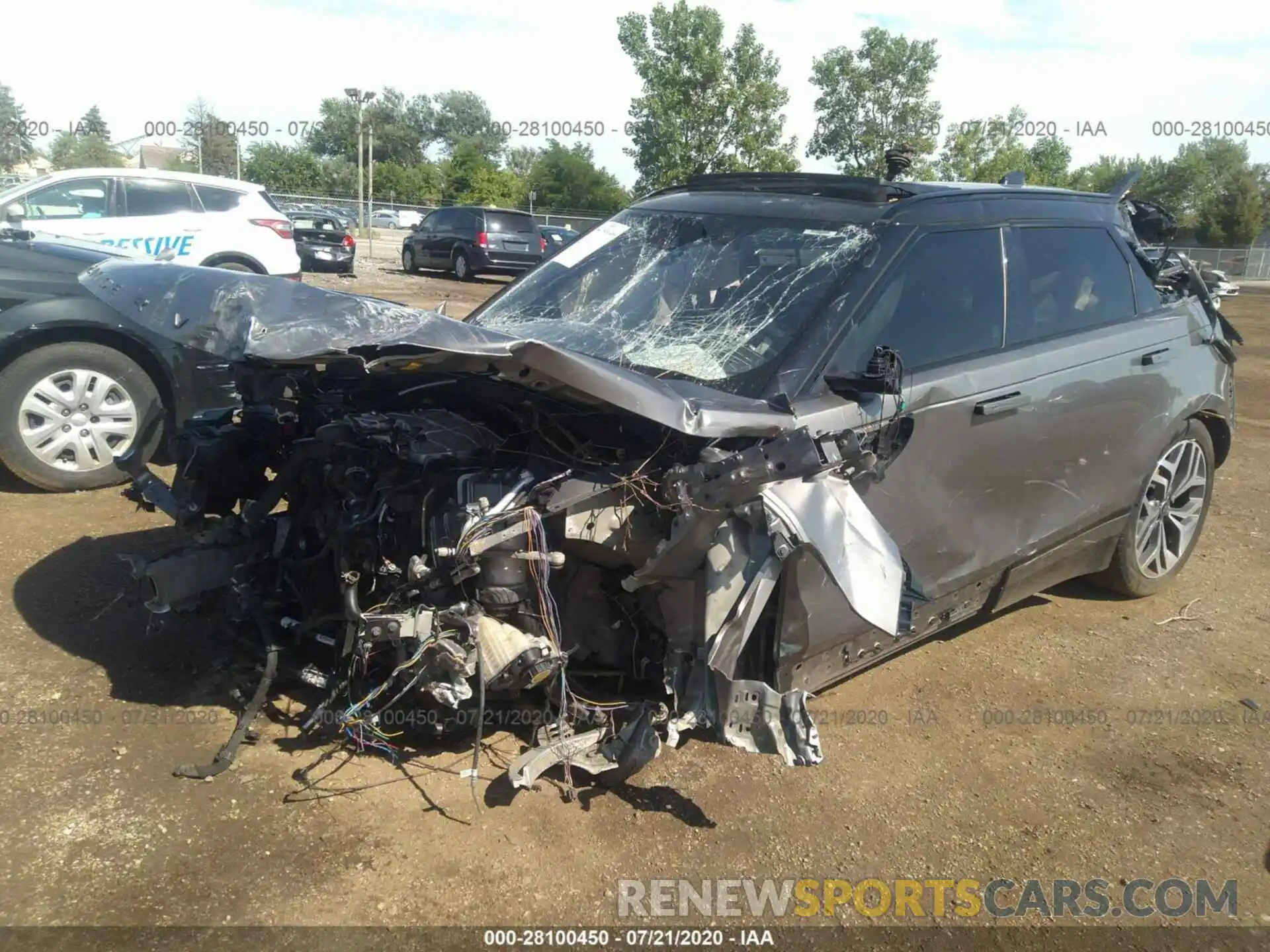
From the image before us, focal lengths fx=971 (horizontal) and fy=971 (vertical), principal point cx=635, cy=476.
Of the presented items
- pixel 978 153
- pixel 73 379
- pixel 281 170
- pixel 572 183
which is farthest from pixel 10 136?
pixel 73 379

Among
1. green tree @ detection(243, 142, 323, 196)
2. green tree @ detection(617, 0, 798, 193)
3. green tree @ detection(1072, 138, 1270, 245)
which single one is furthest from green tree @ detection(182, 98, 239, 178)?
green tree @ detection(1072, 138, 1270, 245)

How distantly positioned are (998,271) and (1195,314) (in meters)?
1.58

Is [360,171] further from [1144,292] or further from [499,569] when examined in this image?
[499,569]

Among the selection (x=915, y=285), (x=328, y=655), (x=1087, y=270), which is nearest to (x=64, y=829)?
(x=328, y=655)

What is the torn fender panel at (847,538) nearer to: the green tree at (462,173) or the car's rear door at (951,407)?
the car's rear door at (951,407)

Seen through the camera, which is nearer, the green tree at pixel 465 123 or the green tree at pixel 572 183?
the green tree at pixel 572 183

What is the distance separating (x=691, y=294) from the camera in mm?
3688

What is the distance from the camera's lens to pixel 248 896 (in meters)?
2.57

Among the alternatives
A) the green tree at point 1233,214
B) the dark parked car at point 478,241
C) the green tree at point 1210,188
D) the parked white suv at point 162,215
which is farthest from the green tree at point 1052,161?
the parked white suv at point 162,215

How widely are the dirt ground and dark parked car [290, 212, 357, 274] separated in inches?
715

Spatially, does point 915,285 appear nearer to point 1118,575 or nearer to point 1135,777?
point 1135,777

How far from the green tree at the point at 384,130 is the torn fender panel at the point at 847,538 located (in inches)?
2536

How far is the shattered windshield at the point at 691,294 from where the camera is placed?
3303 millimetres

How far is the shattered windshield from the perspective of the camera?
3.30m
